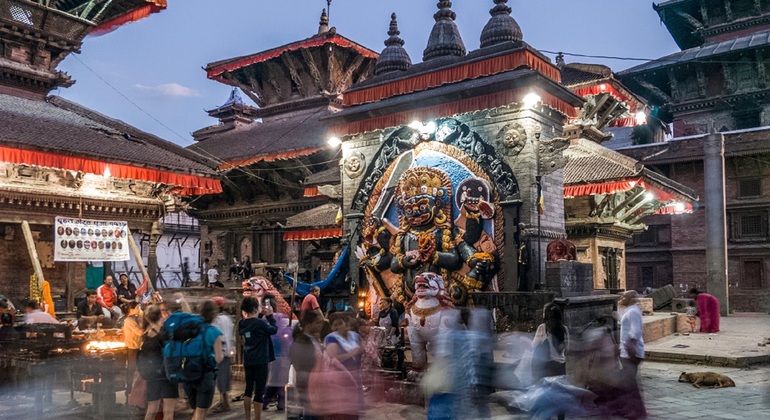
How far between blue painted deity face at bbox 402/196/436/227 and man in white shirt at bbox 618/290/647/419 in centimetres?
610

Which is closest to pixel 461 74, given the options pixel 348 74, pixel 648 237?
pixel 348 74

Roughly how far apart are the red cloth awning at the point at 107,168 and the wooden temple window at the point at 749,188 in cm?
2574

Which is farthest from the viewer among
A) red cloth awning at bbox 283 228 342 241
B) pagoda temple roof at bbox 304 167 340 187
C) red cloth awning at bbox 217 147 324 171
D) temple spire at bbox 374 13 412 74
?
red cloth awning at bbox 217 147 324 171

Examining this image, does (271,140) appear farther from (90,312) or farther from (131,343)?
(131,343)

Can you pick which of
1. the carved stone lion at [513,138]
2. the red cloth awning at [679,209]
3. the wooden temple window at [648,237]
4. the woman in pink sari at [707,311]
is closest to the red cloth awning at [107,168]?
the carved stone lion at [513,138]

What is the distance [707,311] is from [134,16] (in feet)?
78.1

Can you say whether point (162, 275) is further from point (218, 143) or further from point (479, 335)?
point (479, 335)

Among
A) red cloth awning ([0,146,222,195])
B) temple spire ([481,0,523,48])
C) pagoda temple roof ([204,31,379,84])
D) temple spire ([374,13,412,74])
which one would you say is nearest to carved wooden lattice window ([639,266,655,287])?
pagoda temple roof ([204,31,379,84])

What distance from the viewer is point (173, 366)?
7441mm

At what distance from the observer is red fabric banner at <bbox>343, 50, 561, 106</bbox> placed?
14016mm

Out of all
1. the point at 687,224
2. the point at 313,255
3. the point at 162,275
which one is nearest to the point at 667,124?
the point at 687,224

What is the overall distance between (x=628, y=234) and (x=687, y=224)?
407 inches

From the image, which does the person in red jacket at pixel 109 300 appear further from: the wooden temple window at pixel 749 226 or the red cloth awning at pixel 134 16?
the wooden temple window at pixel 749 226

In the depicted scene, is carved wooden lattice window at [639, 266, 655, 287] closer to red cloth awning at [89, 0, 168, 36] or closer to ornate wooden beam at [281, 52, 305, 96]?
ornate wooden beam at [281, 52, 305, 96]
